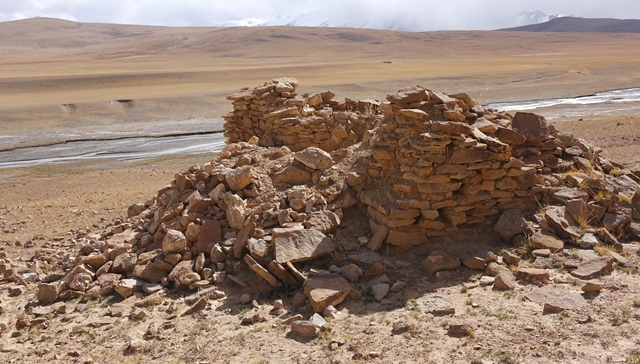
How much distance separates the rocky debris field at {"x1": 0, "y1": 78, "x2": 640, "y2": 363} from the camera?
18.5ft

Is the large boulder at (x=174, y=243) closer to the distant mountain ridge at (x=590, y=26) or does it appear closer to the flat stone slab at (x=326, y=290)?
the flat stone slab at (x=326, y=290)

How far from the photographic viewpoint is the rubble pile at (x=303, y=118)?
11.7m

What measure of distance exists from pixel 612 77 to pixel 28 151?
43.9 metres

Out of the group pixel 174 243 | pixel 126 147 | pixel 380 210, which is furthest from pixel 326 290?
pixel 126 147

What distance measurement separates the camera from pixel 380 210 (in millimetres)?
7441

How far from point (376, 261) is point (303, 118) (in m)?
5.37

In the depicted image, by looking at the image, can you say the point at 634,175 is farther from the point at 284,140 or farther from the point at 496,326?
the point at 284,140

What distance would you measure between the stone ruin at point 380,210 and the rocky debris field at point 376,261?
0.08 ft

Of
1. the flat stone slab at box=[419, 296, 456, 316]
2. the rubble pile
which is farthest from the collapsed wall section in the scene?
the rubble pile

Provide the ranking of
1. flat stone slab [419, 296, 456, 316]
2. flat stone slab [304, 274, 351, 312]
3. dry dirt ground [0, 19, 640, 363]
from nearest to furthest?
dry dirt ground [0, 19, 640, 363]
flat stone slab [419, 296, 456, 316]
flat stone slab [304, 274, 351, 312]

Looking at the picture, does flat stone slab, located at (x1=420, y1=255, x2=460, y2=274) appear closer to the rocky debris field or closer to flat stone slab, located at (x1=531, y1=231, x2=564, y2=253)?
the rocky debris field

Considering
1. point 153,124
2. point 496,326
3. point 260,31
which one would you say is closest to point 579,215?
point 496,326

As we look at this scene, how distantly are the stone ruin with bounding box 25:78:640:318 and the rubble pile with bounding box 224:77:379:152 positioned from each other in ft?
9.29

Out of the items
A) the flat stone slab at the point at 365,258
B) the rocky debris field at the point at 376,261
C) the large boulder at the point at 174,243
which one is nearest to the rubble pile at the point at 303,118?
the rocky debris field at the point at 376,261
